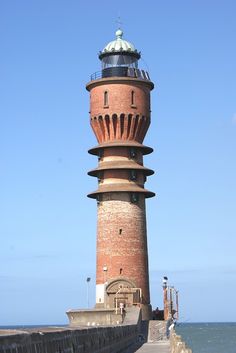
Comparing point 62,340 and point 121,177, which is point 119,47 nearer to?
point 121,177

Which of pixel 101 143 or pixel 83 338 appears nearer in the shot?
pixel 83 338

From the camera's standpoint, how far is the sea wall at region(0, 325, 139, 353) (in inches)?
371

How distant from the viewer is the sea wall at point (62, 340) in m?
9.42

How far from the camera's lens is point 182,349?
15711 mm

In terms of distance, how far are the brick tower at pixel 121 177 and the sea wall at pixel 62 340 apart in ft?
57.5

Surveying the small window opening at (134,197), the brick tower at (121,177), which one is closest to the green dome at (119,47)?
the brick tower at (121,177)

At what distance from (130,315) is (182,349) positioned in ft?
70.8

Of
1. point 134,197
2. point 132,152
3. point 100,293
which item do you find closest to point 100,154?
point 132,152

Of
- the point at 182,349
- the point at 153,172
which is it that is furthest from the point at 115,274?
the point at 182,349

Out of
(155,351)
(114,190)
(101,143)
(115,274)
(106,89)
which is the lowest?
(155,351)

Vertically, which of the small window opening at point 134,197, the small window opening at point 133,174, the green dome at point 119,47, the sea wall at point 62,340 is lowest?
the sea wall at point 62,340

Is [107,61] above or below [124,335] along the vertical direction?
above

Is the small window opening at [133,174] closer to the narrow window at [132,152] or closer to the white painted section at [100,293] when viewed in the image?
the narrow window at [132,152]

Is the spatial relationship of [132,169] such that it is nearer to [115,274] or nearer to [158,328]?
[115,274]
